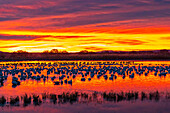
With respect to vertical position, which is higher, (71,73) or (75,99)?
(71,73)

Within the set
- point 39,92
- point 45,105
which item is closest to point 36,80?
point 39,92

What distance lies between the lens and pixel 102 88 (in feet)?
73.9

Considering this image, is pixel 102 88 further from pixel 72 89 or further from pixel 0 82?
pixel 0 82

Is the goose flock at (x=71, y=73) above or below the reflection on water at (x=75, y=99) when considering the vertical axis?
above

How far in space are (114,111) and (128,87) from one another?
8.21 meters

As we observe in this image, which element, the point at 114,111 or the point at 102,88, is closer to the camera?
the point at 114,111

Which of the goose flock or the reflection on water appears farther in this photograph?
the goose flock

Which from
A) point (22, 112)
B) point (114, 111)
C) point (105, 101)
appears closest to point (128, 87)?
point (105, 101)

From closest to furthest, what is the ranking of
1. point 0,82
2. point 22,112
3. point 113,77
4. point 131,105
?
point 22,112, point 131,105, point 0,82, point 113,77

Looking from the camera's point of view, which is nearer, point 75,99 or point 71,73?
point 75,99

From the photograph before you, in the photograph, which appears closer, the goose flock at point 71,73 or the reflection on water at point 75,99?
the reflection on water at point 75,99

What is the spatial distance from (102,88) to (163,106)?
23.8 feet

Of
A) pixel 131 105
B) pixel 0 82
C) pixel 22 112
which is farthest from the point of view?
pixel 0 82

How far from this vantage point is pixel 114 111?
593 inches
